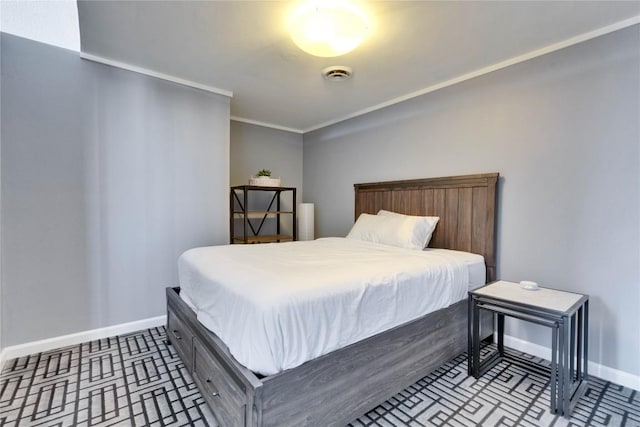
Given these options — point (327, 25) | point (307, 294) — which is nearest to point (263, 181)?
point (327, 25)

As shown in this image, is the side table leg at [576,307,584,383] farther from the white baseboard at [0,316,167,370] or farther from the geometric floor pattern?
the white baseboard at [0,316,167,370]

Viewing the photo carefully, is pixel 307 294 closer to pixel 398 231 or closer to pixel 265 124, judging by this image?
pixel 398 231

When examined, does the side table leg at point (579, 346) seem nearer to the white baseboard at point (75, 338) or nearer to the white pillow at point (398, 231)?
the white pillow at point (398, 231)

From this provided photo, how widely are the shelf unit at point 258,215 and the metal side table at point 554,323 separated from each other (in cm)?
262

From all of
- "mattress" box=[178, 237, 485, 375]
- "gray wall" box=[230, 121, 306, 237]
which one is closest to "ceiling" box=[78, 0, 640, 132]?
"gray wall" box=[230, 121, 306, 237]

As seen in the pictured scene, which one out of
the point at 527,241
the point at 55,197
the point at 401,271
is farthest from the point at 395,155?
the point at 55,197

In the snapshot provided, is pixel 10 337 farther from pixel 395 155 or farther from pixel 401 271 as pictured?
pixel 395 155

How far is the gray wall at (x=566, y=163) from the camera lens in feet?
6.53

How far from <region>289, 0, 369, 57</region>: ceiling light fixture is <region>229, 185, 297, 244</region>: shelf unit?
204cm

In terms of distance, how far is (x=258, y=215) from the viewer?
13.7 ft

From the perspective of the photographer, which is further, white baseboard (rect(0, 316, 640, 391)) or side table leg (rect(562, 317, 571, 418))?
white baseboard (rect(0, 316, 640, 391))

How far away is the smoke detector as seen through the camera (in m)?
2.66

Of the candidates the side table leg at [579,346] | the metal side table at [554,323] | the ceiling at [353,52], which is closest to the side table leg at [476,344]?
the metal side table at [554,323]

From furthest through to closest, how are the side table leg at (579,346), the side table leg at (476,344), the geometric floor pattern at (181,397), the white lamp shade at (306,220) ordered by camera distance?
the white lamp shade at (306,220)
the side table leg at (476,344)
the side table leg at (579,346)
the geometric floor pattern at (181,397)
